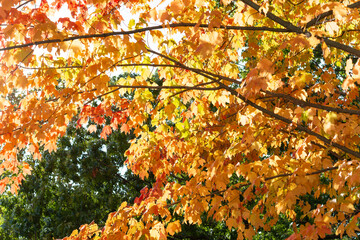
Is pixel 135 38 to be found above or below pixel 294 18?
Answer: below

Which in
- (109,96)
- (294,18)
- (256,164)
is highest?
(294,18)

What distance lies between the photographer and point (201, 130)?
526 centimetres

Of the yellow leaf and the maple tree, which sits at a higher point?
the maple tree

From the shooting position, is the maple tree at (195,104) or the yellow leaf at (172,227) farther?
the yellow leaf at (172,227)

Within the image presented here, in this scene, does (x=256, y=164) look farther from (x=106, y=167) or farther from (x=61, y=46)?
(x=106, y=167)

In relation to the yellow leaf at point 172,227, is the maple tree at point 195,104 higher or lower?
higher

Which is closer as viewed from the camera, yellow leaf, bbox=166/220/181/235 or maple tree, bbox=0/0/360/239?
maple tree, bbox=0/0/360/239

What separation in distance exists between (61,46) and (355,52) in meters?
2.28

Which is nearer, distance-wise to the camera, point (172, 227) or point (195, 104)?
point (172, 227)

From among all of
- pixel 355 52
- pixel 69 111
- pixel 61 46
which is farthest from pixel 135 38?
pixel 355 52

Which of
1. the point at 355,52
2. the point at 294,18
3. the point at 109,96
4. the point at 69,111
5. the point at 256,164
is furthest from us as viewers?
the point at 294,18

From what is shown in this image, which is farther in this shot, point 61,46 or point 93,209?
point 93,209

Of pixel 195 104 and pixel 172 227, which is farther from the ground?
pixel 195 104

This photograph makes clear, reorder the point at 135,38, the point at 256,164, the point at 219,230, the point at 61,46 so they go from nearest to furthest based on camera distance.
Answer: the point at 61,46 → the point at 135,38 → the point at 256,164 → the point at 219,230
